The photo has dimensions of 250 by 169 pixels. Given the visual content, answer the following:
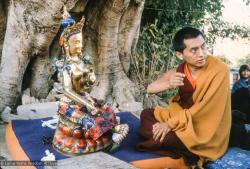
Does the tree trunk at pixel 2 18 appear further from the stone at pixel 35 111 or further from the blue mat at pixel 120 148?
the blue mat at pixel 120 148

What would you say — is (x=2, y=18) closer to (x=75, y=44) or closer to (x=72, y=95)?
(x=75, y=44)

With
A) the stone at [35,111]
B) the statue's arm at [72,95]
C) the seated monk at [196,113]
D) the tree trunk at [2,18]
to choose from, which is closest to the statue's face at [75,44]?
the statue's arm at [72,95]

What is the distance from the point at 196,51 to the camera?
3459 millimetres

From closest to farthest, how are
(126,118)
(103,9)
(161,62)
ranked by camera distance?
(126,118), (103,9), (161,62)

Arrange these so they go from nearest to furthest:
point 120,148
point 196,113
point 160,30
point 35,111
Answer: point 196,113, point 120,148, point 35,111, point 160,30

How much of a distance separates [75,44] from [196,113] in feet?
4.21

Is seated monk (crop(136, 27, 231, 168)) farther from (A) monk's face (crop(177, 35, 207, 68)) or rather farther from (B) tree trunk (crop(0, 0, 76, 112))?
(B) tree trunk (crop(0, 0, 76, 112))

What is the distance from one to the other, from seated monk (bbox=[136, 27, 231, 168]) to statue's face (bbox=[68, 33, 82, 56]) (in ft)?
3.00

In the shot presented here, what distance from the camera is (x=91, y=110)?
3.42 m

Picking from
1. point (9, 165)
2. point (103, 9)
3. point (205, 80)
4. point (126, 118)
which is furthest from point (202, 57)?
point (103, 9)

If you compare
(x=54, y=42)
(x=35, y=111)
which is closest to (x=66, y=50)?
(x=35, y=111)

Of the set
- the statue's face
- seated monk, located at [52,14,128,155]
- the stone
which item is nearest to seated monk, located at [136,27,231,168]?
seated monk, located at [52,14,128,155]

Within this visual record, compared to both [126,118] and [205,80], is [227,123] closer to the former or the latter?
[205,80]

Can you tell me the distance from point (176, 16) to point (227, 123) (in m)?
4.61
